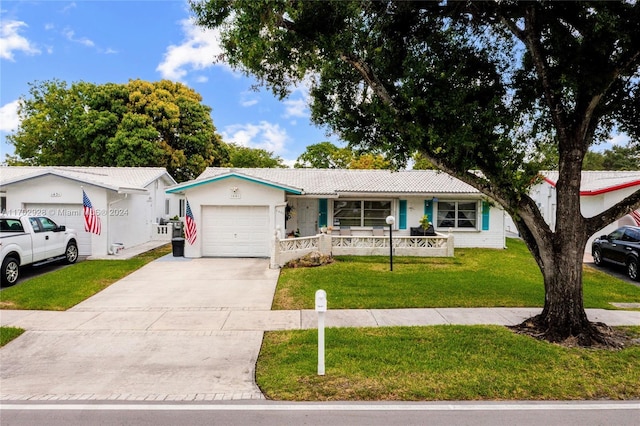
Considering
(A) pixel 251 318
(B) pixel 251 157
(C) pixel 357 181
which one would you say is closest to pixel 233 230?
(C) pixel 357 181

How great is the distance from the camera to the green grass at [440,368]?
4891mm

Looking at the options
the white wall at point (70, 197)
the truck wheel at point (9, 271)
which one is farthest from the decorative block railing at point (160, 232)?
the truck wheel at point (9, 271)

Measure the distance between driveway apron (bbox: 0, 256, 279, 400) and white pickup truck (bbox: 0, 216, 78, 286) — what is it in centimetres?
291

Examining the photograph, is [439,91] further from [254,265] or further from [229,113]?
[229,113]

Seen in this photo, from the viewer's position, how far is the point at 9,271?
10.8 m

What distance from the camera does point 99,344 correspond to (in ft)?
22.0

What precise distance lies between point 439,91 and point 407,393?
5207 mm

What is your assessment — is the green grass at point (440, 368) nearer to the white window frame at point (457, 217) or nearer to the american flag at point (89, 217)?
the american flag at point (89, 217)

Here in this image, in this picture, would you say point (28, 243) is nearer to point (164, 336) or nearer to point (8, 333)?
point (8, 333)

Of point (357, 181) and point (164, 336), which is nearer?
point (164, 336)

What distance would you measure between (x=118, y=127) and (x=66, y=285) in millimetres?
19525

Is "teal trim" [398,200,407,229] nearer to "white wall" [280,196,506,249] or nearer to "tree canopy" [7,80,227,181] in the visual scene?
"white wall" [280,196,506,249]

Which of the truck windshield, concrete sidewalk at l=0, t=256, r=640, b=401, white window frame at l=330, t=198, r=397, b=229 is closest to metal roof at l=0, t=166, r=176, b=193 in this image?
the truck windshield
